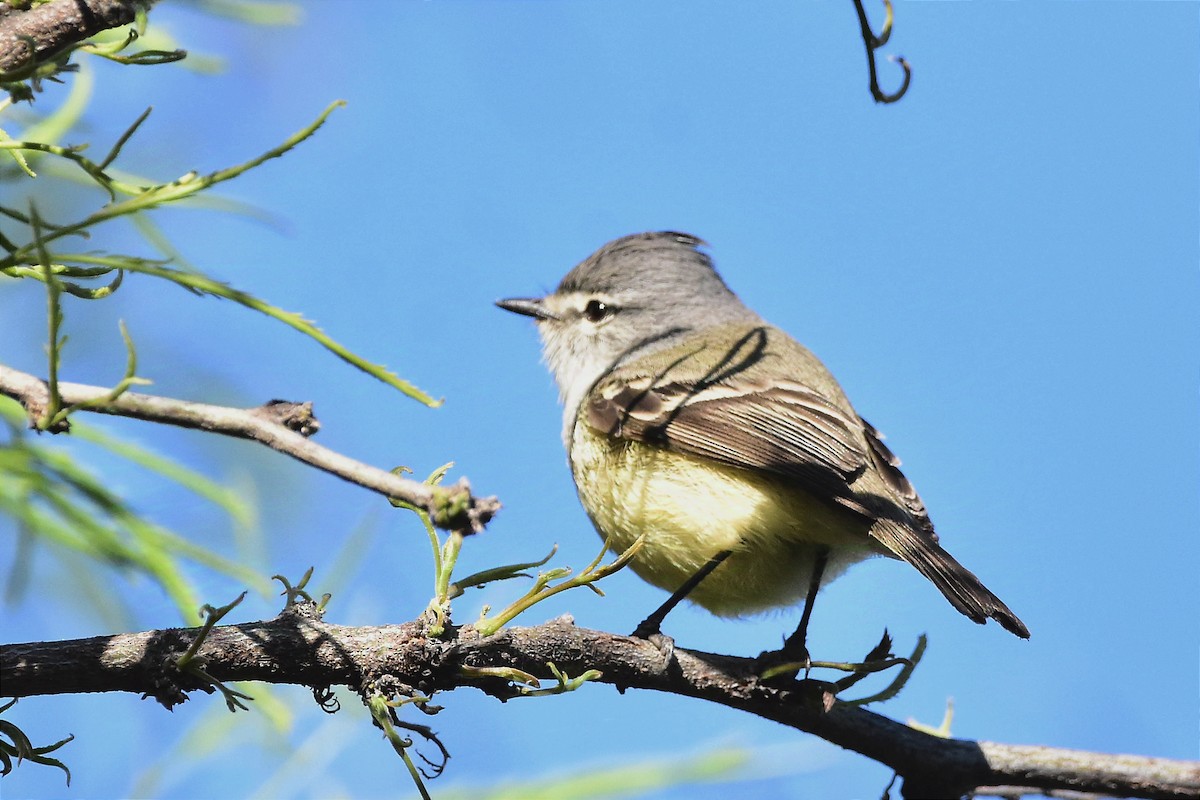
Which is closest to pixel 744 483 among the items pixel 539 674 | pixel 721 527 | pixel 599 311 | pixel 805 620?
pixel 721 527

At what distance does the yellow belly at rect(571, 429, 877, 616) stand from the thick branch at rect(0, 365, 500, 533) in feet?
7.00

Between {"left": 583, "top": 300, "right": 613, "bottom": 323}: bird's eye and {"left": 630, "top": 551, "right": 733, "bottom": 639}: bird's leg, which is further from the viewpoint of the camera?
{"left": 583, "top": 300, "right": 613, "bottom": 323}: bird's eye

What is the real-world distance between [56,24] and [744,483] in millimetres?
2218

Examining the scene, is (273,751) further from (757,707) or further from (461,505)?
(461,505)

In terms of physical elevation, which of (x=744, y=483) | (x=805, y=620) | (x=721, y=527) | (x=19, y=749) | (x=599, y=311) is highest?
(x=599, y=311)

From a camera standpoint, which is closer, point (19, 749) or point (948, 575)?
point (19, 749)

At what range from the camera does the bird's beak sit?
15.7 ft

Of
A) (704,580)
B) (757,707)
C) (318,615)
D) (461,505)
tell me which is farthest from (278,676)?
(704,580)

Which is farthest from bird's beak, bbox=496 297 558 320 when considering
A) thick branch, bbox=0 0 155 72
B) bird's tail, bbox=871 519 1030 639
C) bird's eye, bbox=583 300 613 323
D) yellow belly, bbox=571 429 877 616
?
thick branch, bbox=0 0 155 72

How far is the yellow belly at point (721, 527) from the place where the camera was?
3.25 m

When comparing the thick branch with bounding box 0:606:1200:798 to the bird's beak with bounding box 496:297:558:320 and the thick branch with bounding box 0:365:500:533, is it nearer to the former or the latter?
the thick branch with bounding box 0:365:500:533

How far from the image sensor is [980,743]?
2219mm

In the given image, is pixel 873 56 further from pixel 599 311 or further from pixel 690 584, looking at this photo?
pixel 599 311

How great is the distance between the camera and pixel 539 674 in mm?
2053
